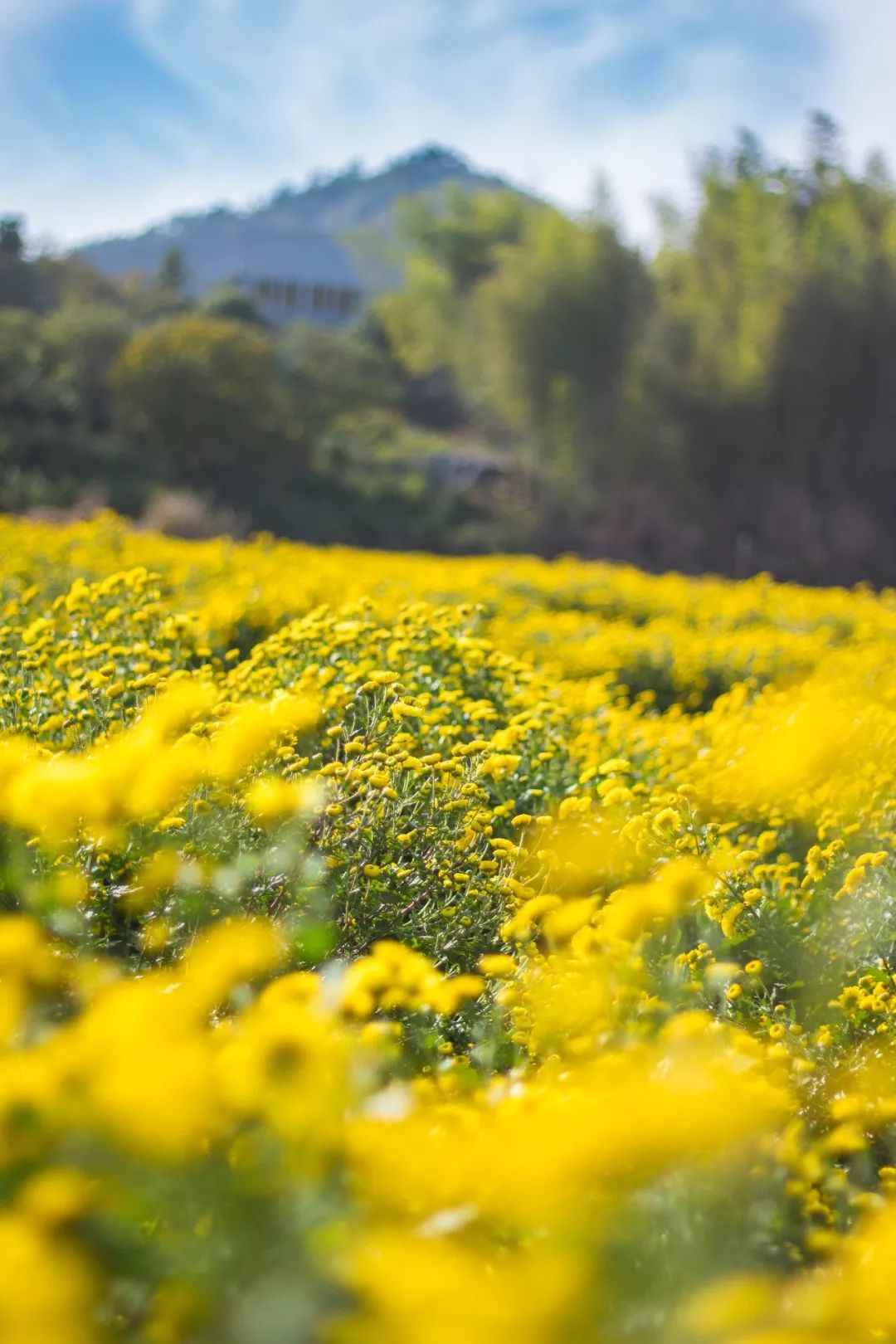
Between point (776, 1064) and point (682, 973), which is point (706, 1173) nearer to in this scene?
point (776, 1064)

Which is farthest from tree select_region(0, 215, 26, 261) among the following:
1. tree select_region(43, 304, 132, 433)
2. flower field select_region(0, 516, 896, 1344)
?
flower field select_region(0, 516, 896, 1344)

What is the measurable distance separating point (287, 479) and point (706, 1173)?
17.6m

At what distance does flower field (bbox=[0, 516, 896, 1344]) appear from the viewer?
84cm

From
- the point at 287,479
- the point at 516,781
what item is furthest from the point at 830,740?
the point at 287,479

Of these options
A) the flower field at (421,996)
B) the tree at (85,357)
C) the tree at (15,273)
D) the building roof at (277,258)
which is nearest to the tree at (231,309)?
the tree at (15,273)

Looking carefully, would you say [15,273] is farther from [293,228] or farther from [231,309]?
[293,228]

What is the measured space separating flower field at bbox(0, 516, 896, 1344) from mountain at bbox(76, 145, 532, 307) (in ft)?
405

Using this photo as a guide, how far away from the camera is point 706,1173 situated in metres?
1.08

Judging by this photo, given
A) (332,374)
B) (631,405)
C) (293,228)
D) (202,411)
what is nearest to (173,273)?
(332,374)

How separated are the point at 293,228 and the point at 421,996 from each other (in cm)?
15244

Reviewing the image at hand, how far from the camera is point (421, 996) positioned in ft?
4.21

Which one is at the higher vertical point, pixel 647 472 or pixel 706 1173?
pixel 647 472

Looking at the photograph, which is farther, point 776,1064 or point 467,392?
point 467,392

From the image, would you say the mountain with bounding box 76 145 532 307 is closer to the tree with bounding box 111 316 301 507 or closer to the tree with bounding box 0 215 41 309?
the tree with bounding box 0 215 41 309
